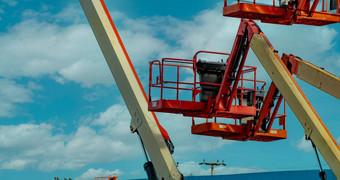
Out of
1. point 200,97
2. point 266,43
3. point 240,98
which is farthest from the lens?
point 240,98

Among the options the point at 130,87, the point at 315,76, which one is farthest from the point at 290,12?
the point at 130,87

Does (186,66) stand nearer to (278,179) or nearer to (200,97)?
(200,97)

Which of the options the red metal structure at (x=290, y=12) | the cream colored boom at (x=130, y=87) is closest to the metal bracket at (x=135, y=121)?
the cream colored boom at (x=130, y=87)

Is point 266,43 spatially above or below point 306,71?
above

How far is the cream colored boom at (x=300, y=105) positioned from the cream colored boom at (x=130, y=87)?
292 cm

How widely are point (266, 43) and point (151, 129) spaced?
3.54 metres

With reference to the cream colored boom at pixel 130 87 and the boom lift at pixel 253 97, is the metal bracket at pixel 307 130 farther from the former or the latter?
the cream colored boom at pixel 130 87

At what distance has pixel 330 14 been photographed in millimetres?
11453

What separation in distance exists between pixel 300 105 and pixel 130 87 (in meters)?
3.83

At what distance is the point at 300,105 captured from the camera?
10734mm

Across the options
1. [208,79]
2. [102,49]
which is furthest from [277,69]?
[102,49]

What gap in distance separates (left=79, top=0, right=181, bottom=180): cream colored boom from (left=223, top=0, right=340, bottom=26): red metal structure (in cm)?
266

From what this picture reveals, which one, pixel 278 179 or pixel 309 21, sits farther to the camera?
pixel 278 179

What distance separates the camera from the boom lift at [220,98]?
10859 millimetres
